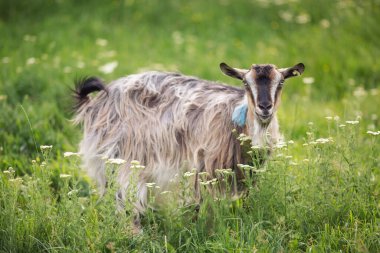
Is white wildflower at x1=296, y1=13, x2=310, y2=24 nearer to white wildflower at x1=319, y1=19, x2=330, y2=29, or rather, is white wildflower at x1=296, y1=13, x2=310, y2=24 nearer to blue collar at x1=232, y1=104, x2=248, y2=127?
white wildflower at x1=319, y1=19, x2=330, y2=29

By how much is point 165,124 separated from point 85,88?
837mm

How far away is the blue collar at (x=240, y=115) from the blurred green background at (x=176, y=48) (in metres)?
1.57

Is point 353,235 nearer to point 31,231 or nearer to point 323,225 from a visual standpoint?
point 323,225

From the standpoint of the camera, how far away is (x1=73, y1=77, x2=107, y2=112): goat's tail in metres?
5.20

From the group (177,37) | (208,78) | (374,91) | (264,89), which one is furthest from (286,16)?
(264,89)

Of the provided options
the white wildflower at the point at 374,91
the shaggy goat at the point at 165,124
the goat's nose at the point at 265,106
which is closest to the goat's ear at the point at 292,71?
the shaggy goat at the point at 165,124

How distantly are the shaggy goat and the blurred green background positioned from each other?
1042 millimetres

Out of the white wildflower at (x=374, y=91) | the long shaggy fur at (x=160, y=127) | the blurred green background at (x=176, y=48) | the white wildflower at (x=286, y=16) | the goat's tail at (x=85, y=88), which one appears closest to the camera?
the long shaggy fur at (x=160, y=127)

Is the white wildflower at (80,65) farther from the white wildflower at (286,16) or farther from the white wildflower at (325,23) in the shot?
the white wildflower at (325,23)

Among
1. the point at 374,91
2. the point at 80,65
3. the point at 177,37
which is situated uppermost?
the point at 177,37

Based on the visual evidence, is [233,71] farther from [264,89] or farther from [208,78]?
[208,78]

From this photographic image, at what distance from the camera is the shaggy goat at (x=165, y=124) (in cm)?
466

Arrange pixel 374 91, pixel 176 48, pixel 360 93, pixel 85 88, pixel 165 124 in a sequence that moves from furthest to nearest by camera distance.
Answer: pixel 176 48
pixel 374 91
pixel 360 93
pixel 85 88
pixel 165 124

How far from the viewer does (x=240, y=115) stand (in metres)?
4.64
